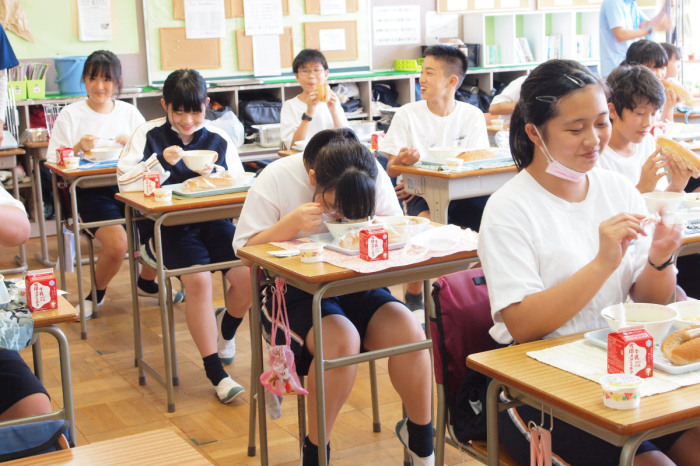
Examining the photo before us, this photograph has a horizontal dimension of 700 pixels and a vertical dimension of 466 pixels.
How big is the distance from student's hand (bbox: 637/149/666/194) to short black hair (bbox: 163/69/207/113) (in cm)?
174

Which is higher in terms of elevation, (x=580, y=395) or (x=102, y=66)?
(x=102, y=66)

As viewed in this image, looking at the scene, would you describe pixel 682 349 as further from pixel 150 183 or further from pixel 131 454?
pixel 150 183

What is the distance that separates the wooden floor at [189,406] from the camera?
2787mm

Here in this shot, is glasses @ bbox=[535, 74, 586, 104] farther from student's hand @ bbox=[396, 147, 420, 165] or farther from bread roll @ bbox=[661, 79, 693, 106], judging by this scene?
bread roll @ bbox=[661, 79, 693, 106]

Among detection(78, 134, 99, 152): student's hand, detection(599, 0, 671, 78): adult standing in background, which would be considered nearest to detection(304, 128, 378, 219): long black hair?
detection(78, 134, 99, 152): student's hand

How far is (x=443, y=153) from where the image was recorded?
12.5 feet

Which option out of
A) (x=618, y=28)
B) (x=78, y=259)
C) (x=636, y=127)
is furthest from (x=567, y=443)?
(x=618, y=28)

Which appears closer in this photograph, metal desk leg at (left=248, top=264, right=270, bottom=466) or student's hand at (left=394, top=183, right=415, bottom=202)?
metal desk leg at (left=248, top=264, right=270, bottom=466)

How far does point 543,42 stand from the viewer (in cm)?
770

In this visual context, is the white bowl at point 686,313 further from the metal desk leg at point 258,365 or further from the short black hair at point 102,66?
the short black hair at point 102,66

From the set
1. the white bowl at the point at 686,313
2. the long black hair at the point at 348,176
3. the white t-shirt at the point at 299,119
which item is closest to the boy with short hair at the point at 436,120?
the white t-shirt at the point at 299,119

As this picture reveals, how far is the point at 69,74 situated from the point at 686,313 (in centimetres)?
533

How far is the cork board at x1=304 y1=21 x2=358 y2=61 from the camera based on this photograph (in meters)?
7.03

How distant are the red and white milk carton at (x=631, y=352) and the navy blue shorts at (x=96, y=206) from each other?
128 inches
